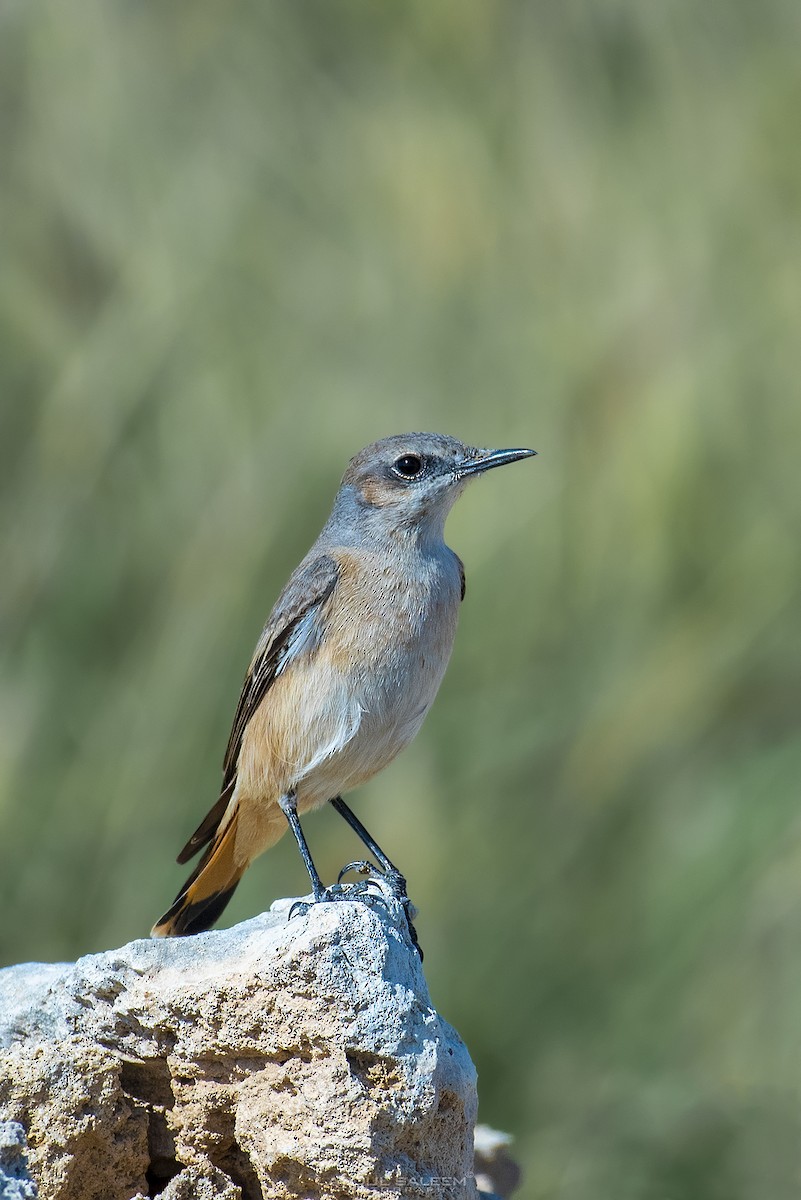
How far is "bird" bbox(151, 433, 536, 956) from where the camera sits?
15.2 ft

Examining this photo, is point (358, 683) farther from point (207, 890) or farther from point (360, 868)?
point (207, 890)

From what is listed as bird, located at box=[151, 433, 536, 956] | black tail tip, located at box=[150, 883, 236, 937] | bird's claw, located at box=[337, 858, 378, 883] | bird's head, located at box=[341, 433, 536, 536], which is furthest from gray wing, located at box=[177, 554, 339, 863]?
bird's claw, located at box=[337, 858, 378, 883]

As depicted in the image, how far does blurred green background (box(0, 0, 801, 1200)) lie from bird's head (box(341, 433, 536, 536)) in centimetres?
299

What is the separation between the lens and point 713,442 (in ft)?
26.2

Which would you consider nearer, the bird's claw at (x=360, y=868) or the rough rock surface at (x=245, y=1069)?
the rough rock surface at (x=245, y=1069)

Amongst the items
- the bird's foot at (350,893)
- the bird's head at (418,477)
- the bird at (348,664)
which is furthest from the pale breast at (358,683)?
the bird's foot at (350,893)

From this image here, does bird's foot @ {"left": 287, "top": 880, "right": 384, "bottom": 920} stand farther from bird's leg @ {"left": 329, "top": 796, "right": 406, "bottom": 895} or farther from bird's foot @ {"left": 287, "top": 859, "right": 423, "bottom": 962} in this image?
bird's leg @ {"left": 329, "top": 796, "right": 406, "bottom": 895}

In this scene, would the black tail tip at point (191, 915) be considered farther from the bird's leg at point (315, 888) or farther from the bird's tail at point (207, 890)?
the bird's leg at point (315, 888)

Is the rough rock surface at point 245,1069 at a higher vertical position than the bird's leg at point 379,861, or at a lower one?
lower

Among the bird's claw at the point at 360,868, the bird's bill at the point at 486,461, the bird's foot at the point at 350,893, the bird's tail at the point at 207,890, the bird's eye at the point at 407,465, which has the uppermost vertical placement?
the bird's eye at the point at 407,465

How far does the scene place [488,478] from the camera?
8.25 m

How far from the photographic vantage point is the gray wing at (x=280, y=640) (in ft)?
15.9

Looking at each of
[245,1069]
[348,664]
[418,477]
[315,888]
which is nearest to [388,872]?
[315,888]

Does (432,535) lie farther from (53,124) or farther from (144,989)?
(53,124)
